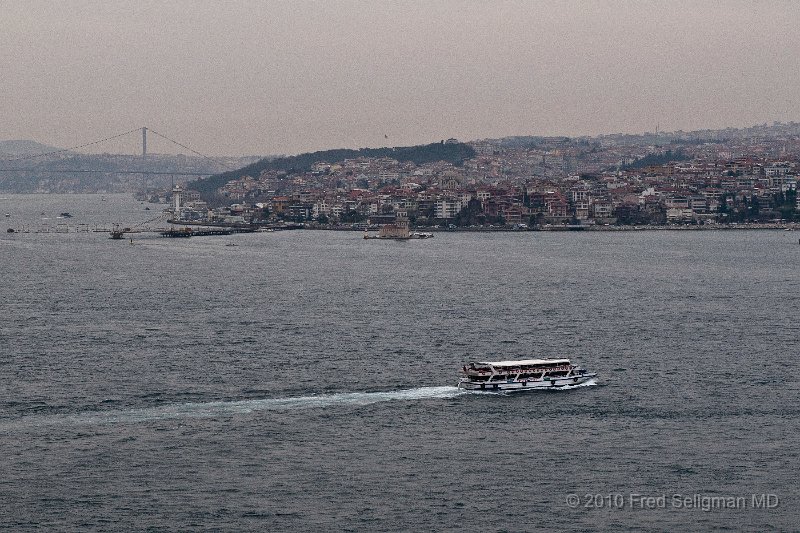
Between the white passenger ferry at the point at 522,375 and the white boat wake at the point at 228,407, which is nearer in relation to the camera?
the white boat wake at the point at 228,407

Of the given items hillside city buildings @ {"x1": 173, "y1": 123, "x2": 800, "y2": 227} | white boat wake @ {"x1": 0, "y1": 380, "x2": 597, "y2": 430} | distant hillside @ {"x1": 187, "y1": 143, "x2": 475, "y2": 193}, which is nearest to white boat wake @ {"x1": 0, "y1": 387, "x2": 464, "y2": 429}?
white boat wake @ {"x1": 0, "y1": 380, "x2": 597, "y2": 430}

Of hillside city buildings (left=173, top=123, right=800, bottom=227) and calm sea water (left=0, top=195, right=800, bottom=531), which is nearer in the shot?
calm sea water (left=0, top=195, right=800, bottom=531)

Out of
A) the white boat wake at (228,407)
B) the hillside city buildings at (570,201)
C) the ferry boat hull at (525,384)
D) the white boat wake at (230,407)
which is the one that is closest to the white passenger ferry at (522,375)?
the ferry boat hull at (525,384)

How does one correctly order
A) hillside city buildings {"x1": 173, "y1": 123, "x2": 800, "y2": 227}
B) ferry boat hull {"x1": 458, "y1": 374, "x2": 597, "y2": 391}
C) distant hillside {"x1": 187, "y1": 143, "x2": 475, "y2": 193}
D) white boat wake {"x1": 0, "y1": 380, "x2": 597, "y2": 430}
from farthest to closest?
1. distant hillside {"x1": 187, "y1": 143, "x2": 475, "y2": 193}
2. hillside city buildings {"x1": 173, "y1": 123, "x2": 800, "y2": 227}
3. ferry boat hull {"x1": 458, "y1": 374, "x2": 597, "y2": 391}
4. white boat wake {"x1": 0, "y1": 380, "x2": 597, "y2": 430}

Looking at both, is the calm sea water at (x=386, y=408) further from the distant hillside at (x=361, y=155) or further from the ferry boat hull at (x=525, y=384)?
the distant hillside at (x=361, y=155)

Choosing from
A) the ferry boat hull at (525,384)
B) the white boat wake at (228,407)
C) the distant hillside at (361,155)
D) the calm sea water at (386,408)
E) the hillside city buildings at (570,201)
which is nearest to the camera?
the calm sea water at (386,408)

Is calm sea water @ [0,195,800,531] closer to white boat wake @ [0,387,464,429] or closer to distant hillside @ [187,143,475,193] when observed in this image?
white boat wake @ [0,387,464,429]

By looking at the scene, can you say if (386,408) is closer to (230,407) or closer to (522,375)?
(230,407)
